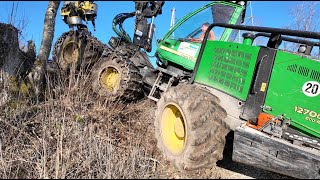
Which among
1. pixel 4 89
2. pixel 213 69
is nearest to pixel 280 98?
pixel 213 69

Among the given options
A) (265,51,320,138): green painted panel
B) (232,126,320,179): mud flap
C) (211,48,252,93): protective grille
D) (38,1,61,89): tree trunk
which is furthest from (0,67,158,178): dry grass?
(265,51,320,138): green painted panel

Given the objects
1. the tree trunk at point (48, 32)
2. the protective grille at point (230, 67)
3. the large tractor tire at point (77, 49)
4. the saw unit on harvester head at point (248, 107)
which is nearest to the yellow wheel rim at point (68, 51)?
the large tractor tire at point (77, 49)

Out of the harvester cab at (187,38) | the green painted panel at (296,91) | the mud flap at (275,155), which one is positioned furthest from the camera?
the harvester cab at (187,38)

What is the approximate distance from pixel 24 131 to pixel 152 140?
1717 mm

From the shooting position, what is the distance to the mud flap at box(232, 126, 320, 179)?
362 cm

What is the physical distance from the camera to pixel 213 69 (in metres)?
5.04

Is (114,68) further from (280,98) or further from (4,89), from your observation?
(280,98)

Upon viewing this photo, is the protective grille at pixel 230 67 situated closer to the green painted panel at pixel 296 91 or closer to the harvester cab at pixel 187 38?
the green painted panel at pixel 296 91

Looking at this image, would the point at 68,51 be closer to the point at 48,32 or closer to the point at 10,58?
the point at 48,32

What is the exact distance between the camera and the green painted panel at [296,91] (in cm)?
414

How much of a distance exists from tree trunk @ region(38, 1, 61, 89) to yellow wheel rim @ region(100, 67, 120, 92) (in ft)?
3.75

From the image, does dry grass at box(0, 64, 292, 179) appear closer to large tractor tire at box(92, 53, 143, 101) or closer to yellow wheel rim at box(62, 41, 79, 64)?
large tractor tire at box(92, 53, 143, 101)

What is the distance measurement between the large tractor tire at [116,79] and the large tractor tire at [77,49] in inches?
9.5

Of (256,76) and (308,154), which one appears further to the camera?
(256,76)
